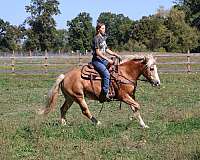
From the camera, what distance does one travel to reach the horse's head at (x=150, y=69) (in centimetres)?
1252

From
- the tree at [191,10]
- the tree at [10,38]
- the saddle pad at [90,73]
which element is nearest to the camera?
the saddle pad at [90,73]

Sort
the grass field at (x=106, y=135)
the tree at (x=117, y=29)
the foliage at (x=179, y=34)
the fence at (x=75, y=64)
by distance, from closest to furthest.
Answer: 1. the grass field at (x=106, y=135)
2. the fence at (x=75, y=64)
3. the foliage at (x=179, y=34)
4. the tree at (x=117, y=29)

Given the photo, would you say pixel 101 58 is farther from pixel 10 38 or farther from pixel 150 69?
pixel 10 38

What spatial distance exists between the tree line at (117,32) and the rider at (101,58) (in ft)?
220

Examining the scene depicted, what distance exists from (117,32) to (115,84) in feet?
354

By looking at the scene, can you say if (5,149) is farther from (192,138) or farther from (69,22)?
(69,22)

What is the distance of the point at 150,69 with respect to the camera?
41.3ft

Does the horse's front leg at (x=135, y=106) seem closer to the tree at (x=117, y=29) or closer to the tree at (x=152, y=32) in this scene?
the tree at (x=152, y=32)

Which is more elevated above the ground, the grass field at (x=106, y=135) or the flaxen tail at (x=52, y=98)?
the flaxen tail at (x=52, y=98)

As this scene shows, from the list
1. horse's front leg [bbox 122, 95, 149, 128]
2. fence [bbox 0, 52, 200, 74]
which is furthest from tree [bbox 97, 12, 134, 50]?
horse's front leg [bbox 122, 95, 149, 128]

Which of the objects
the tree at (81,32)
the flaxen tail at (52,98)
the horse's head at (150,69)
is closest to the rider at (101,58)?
the horse's head at (150,69)

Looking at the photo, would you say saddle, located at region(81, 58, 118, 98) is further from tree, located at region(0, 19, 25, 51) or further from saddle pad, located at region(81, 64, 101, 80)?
tree, located at region(0, 19, 25, 51)

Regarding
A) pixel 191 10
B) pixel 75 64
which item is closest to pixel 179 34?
pixel 191 10

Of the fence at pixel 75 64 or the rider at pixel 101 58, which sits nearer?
the rider at pixel 101 58
